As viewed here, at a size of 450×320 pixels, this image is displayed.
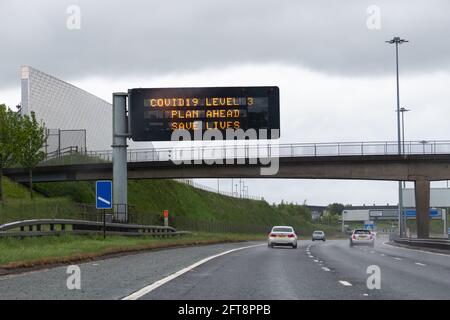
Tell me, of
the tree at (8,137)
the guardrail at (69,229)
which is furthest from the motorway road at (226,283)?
the tree at (8,137)

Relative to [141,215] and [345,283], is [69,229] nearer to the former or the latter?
[141,215]

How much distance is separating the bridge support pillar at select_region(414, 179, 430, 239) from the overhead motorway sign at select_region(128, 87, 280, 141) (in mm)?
23699

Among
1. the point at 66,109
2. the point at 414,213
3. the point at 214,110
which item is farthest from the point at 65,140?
the point at 414,213

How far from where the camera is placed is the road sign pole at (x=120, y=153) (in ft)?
134

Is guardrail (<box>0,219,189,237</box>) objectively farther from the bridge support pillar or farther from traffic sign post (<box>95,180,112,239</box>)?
the bridge support pillar

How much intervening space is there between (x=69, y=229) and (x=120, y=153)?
6.06 m

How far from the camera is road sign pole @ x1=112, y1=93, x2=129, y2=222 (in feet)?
134

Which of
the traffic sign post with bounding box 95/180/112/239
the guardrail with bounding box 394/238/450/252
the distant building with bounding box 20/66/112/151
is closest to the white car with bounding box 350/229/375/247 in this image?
the guardrail with bounding box 394/238/450/252

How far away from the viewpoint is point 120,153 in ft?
137

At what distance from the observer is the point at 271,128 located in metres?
38.1

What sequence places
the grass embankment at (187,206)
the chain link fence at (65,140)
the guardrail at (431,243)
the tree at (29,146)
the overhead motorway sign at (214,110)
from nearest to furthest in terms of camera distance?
1. the overhead motorway sign at (214,110)
2. the guardrail at (431,243)
3. the tree at (29,146)
4. the grass embankment at (187,206)
5. the chain link fence at (65,140)

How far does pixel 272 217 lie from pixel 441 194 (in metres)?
39.6

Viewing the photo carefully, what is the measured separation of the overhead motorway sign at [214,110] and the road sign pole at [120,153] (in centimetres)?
250

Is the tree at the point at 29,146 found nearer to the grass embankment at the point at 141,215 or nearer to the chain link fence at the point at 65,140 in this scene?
the grass embankment at the point at 141,215
